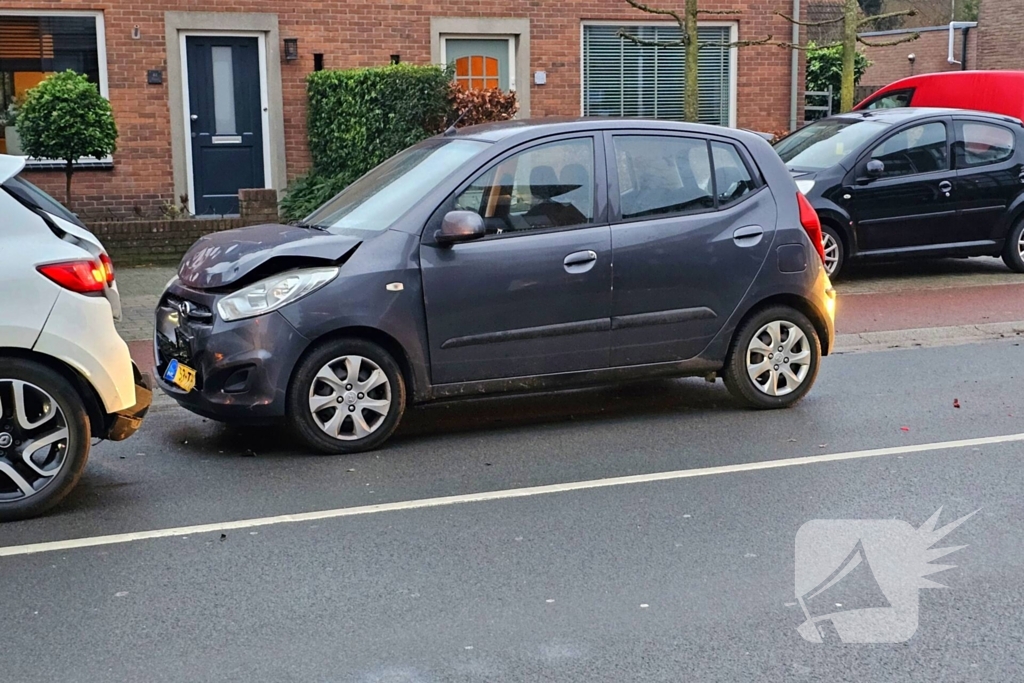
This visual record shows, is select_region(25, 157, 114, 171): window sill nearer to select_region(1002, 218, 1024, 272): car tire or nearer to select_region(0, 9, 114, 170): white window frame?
select_region(0, 9, 114, 170): white window frame

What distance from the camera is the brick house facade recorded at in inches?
645

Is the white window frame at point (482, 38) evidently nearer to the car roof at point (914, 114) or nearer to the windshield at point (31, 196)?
the car roof at point (914, 114)

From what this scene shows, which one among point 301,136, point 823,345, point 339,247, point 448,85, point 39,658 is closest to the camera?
point 39,658

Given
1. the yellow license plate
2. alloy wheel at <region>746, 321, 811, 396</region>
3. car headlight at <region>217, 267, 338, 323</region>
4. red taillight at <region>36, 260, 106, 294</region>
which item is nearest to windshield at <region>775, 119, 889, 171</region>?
alloy wheel at <region>746, 321, 811, 396</region>

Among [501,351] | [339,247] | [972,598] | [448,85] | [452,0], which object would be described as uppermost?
[452,0]

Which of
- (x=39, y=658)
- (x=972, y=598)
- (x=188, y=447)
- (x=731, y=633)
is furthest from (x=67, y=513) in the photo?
Answer: (x=972, y=598)

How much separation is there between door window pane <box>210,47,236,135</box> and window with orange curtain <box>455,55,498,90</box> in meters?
3.22

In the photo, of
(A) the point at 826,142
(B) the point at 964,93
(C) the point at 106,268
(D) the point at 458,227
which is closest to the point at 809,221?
(D) the point at 458,227

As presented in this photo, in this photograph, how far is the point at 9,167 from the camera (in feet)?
20.1

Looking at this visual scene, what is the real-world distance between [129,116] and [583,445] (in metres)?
10.9

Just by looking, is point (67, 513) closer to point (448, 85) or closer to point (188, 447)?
point (188, 447)

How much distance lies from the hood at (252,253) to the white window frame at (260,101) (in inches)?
382

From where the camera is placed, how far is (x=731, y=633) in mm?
4676

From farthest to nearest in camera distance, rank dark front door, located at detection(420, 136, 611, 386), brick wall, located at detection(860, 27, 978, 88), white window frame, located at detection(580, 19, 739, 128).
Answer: brick wall, located at detection(860, 27, 978, 88) < white window frame, located at detection(580, 19, 739, 128) < dark front door, located at detection(420, 136, 611, 386)
